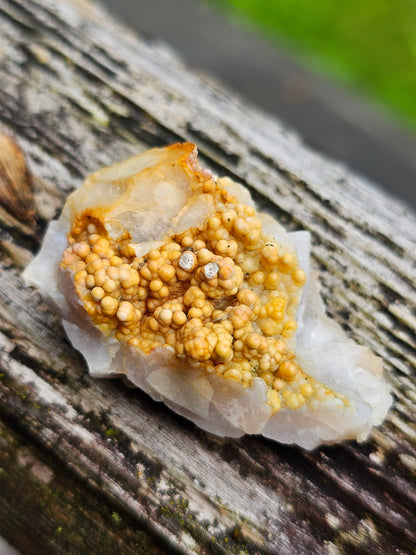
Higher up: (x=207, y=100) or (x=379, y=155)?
(x=379, y=155)

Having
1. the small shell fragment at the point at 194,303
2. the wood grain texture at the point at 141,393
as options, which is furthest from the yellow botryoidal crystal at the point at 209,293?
the wood grain texture at the point at 141,393

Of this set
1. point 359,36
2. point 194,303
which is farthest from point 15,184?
point 359,36

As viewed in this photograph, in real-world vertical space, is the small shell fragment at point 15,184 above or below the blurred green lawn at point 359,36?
below

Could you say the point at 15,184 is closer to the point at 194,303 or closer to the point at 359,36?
the point at 194,303

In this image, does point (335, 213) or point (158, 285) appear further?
point (335, 213)

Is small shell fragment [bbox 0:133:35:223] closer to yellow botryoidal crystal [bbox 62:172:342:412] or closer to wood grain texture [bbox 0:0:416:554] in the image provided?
wood grain texture [bbox 0:0:416:554]

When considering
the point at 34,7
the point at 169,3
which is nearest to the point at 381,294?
the point at 34,7

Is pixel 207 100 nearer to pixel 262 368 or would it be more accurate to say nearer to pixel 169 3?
pixel 262 368

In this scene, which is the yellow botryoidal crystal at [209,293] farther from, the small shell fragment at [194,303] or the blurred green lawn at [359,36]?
the blurred green lawn at [359,36]
